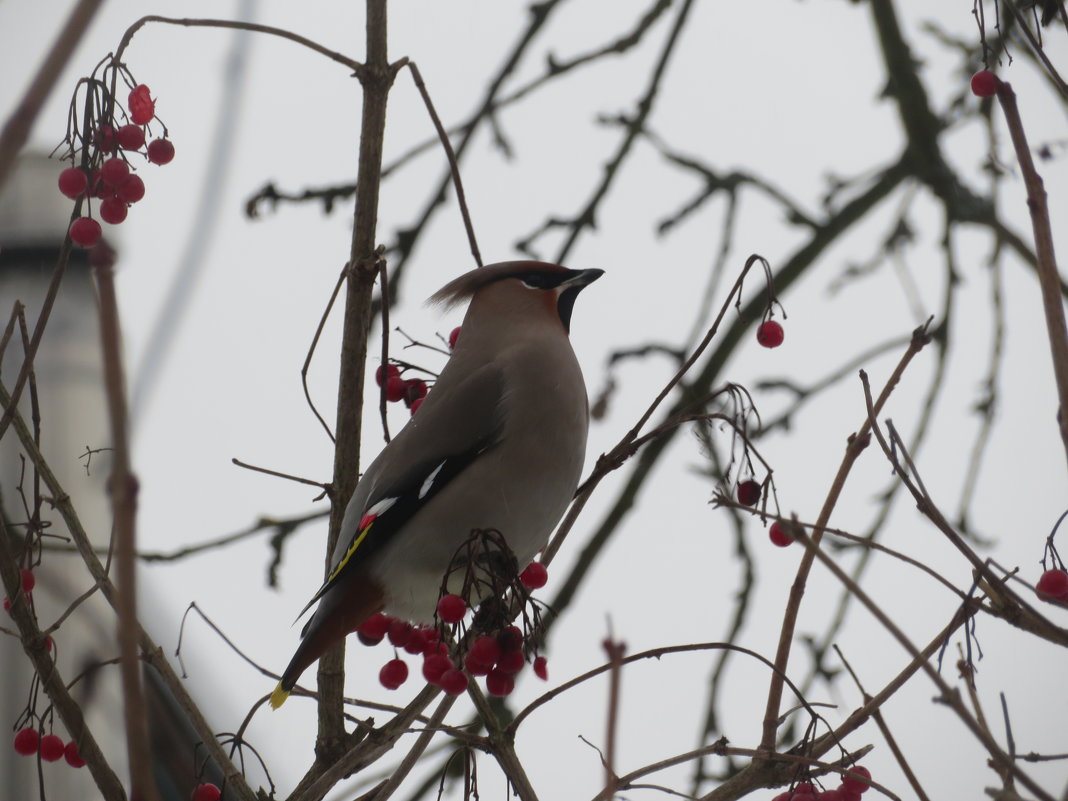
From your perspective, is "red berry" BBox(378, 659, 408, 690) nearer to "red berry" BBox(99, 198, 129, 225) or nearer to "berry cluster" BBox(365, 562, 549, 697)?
"berry cluster" BBox(365, 562, 549, 697)

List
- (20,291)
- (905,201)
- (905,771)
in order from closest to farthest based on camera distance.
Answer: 1. (905,771)
2. (20,291)
3. (905,201)

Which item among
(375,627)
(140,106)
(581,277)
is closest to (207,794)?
(375,627)

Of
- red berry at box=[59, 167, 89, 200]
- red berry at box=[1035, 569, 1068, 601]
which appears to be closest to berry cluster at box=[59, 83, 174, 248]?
red berry at box=[59, 167, 89, 200]

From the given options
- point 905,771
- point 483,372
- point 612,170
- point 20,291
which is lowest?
point 905,771

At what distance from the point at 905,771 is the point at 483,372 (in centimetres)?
160

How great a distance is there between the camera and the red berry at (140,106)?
2057 millimetres

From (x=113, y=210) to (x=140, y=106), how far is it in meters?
0.21

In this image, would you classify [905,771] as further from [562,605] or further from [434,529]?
[562,605]

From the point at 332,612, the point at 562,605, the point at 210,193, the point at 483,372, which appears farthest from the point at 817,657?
the point at 210,193

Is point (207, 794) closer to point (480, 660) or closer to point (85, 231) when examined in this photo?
point (480, 660)

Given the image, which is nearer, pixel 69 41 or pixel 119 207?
pixel 69 41

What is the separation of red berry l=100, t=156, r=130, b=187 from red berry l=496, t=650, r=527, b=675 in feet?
2.96

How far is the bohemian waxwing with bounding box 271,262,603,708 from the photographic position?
233 cm

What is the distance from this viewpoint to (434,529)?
2.49 meters
